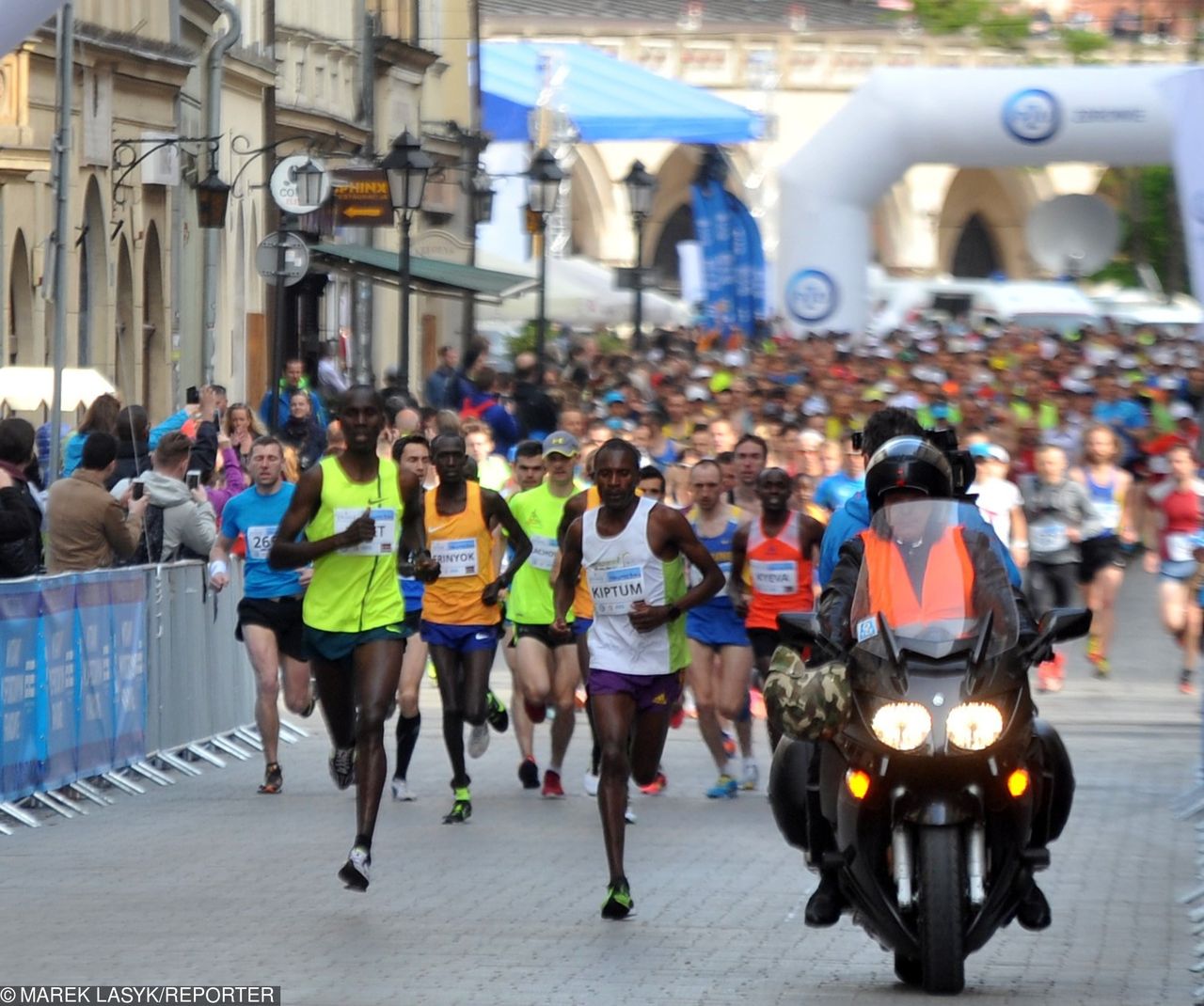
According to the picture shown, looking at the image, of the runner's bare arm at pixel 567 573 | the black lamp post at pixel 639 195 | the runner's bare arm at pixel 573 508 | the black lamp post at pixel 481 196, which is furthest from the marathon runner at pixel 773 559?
the black lamp post at pixel 481 196

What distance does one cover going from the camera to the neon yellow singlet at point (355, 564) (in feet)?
35.6

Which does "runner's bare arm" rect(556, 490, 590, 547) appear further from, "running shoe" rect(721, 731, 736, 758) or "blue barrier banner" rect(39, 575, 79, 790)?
"blue barrier banner" rect(39, 575, 79, 790)

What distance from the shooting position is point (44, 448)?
20469mm

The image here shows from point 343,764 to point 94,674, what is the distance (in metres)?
2.85

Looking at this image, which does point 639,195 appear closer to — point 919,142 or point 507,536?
point 919,142

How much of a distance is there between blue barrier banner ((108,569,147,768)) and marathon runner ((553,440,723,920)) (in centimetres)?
383

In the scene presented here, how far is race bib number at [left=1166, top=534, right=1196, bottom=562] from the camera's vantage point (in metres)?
19.5

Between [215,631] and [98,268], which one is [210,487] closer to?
[215,631]

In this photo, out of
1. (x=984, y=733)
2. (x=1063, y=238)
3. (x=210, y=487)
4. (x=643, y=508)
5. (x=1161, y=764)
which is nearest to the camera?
(x=984, y=733)

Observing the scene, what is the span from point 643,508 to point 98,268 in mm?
17659

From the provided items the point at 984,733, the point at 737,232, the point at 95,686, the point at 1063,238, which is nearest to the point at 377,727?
the point at 984,733

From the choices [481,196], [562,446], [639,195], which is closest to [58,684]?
[562,446]

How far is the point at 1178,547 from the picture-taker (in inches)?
776

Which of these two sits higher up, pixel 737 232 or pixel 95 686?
pixel 737 232
